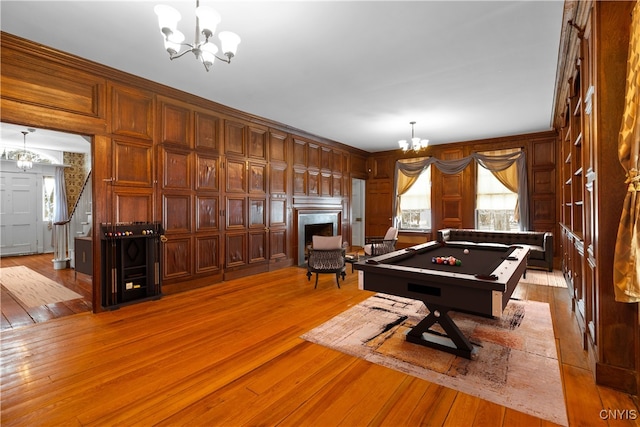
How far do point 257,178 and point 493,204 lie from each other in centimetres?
590

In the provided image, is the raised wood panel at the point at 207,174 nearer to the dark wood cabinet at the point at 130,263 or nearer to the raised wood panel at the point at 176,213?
the raised wood panel at the point at 176,213

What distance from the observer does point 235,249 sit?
545cm

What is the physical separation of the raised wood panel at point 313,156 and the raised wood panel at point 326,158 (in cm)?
14

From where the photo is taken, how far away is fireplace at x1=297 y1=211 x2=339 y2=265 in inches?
268

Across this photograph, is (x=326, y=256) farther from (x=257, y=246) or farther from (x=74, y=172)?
(x=74, y=172)

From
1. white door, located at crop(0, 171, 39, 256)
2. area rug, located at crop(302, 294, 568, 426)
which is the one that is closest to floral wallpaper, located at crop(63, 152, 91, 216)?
white door, located at crop(0, 171, 39, 256)

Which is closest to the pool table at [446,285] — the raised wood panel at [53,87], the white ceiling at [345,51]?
the white ceiling at [345,51]

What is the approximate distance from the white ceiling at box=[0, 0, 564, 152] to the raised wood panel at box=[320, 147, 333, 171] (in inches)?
80.2

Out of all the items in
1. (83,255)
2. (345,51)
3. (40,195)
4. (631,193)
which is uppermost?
(345,51)

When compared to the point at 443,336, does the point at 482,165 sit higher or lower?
higher

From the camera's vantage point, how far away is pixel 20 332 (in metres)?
3.10

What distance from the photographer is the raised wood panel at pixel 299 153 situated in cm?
678

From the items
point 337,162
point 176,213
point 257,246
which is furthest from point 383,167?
point 176,213

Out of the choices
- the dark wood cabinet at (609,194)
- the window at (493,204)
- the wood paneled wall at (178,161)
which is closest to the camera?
the dark wood cabinet at (609,194)
